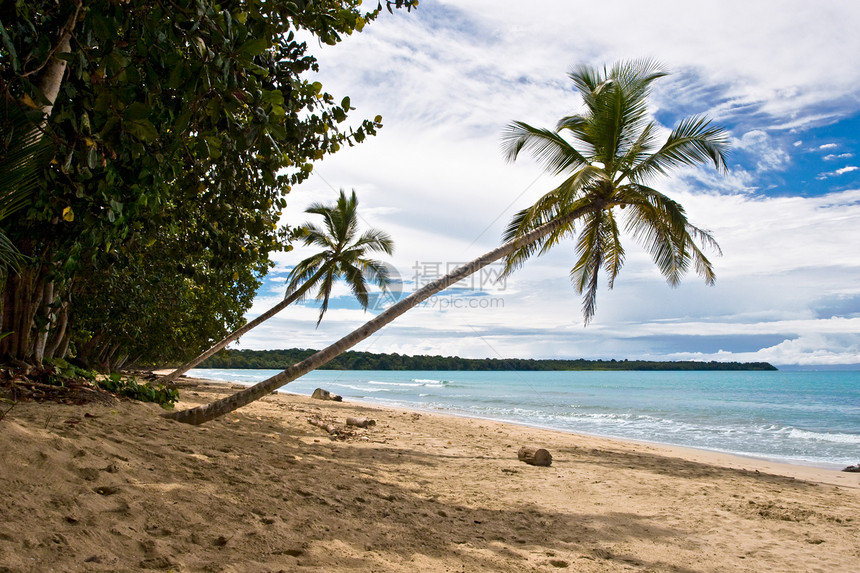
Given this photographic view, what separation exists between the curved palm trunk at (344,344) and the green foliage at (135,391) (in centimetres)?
40

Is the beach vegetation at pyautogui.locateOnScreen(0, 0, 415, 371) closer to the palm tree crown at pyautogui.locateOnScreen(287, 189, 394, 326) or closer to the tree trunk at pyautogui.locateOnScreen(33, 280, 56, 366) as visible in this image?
the tree trunk at pyautogui.locateOnScreen(33, 280, 56, 366)

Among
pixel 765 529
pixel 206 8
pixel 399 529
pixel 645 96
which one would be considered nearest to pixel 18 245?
pixel 206 8

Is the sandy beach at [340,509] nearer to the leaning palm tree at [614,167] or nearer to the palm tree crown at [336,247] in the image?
the leaning palm tree at [614,167]

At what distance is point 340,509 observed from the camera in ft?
11.9

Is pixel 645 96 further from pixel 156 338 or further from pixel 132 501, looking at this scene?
pixel 156 338

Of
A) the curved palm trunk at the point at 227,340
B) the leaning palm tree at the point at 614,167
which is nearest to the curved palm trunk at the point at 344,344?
the leaning palm tree at the point at 614,167

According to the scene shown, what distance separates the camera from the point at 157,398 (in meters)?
5.80

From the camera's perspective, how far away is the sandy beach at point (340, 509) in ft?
7.93

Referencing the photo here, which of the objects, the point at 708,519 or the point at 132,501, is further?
the point at 708,519

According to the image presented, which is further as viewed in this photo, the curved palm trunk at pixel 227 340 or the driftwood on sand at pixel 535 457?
the curved palm trunk at pixel 227 340

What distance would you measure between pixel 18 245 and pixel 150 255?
407 centimetres

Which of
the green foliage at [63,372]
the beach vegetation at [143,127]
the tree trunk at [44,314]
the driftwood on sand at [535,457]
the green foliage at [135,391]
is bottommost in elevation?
the driftwood on sand at [535,457]

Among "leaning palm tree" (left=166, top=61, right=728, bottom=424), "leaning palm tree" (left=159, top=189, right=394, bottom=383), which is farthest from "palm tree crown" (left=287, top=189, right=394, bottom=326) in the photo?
"leaning palm tree" (left=166, top=61, right=728, bottom=424)

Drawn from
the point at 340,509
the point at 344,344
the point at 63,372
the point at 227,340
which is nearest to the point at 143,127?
the point at 340,509
